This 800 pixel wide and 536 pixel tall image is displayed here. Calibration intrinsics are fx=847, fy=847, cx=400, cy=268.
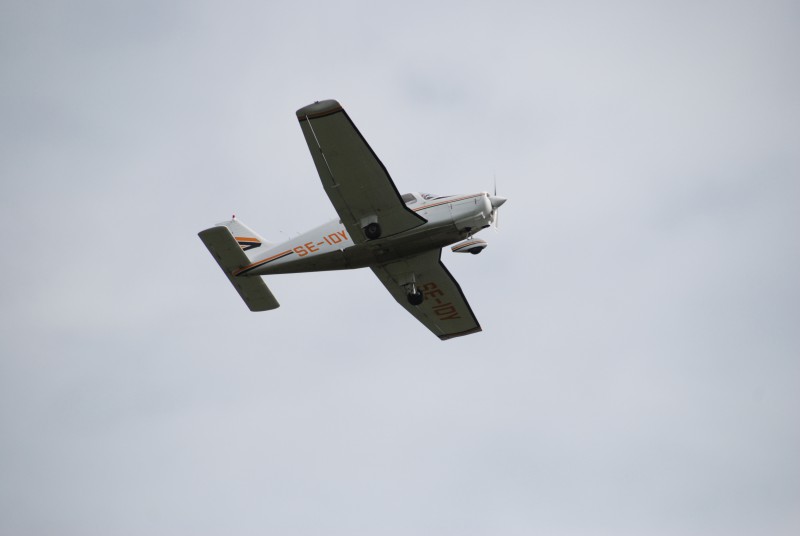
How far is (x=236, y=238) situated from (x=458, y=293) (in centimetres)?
728

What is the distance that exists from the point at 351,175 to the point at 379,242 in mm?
2367

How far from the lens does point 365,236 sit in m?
23.8

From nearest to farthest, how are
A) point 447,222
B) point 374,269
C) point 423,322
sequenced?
point 447,222 < point 374,269 < point 423,322

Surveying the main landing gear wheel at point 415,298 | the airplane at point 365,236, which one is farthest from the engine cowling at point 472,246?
the main landing gear wheel at point 415,298

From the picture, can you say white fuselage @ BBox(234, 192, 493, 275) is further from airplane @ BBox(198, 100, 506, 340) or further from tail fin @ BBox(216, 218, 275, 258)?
tail fin @ BBox(216, 218, 275, 258)

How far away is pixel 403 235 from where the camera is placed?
23906 mm

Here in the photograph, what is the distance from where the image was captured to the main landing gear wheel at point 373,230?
2341 centimetres

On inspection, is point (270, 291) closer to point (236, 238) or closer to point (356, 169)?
point (236, 238)

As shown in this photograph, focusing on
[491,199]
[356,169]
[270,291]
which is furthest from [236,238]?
[491,199]

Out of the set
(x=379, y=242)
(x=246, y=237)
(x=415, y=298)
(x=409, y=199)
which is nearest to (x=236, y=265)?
(x=246, y=237)

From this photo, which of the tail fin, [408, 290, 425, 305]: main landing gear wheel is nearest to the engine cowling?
[408, 290, 425, 305]: main landing gear wheel

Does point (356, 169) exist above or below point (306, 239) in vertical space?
above

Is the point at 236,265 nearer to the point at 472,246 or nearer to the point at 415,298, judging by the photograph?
the point at 415,298

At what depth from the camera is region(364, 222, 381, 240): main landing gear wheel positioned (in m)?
23.4
